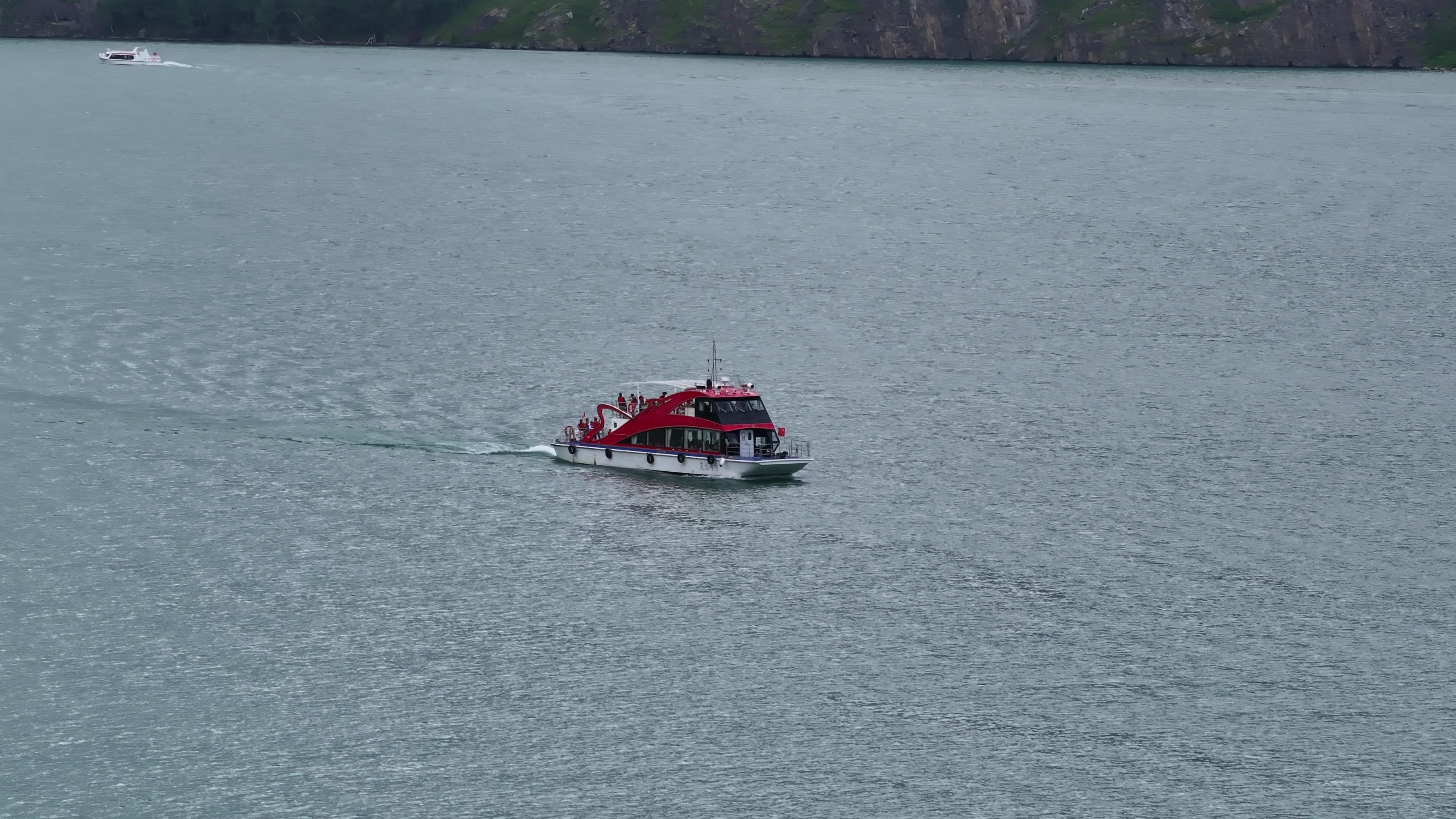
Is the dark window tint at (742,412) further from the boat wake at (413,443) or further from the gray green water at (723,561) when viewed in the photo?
the boat wake at (413,443)

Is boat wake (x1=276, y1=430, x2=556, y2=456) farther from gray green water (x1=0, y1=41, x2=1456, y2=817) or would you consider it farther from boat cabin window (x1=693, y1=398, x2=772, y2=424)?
boat cabin window (x1=693, y1=398, x2=772, y2=424)

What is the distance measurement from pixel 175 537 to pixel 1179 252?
4812 inches

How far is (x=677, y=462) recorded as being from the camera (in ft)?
371

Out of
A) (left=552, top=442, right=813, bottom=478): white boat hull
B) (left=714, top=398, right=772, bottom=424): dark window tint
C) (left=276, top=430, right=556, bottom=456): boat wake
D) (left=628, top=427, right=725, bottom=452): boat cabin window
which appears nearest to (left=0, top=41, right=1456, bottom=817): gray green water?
(left=276, top=430, right=556, bottom=456): boat wake

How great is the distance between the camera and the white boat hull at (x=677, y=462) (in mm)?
111188

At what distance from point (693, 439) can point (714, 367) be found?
13.0 m

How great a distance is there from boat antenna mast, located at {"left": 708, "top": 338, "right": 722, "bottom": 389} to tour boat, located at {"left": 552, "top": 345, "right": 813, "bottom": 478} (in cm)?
34

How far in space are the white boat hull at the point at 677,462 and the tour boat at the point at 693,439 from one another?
Answer: 0.03 meters

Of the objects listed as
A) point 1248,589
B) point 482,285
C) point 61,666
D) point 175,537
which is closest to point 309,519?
point 175,537

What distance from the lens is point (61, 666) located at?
81.1 metres

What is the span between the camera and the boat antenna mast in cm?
11294

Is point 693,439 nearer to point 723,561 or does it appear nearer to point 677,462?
point 677,462

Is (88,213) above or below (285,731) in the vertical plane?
above

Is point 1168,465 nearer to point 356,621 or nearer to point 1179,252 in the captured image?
point 356,621
